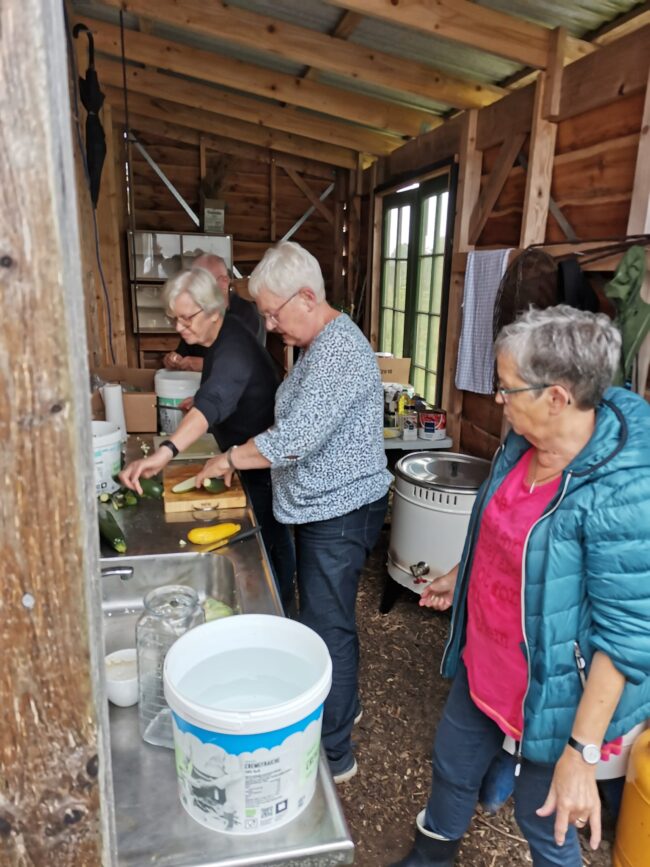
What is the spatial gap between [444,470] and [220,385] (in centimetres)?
164

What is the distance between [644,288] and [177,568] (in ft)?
6.60

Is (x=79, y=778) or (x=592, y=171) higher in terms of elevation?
(x=592, y=171)

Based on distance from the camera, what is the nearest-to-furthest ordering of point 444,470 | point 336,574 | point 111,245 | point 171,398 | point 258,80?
point 336,574 < point 171,398 < point 444,470 < point 258,80 < point 111,245

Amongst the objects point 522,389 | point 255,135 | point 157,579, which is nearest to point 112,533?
point 157,579

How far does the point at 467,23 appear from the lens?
290 cm

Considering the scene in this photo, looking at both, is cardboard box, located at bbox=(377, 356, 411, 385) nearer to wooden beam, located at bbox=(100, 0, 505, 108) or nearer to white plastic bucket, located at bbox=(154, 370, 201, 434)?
wooden beam, located at bbox=(100, 0, 505, 108)

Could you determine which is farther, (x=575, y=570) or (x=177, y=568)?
(x=177, y=568)

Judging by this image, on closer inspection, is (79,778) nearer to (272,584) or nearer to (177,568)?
(272,584)

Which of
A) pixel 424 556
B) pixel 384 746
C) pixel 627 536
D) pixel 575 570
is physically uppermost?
pixel 627 536

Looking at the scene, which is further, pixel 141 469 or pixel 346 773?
pixel 346 773

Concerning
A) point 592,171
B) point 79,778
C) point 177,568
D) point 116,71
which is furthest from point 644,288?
point 116,71

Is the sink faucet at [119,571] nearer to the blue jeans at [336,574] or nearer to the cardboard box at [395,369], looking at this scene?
the blue jeans at [336,574]

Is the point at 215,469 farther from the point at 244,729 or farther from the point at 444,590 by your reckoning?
the point at 244,729

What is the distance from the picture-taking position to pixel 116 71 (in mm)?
5230
